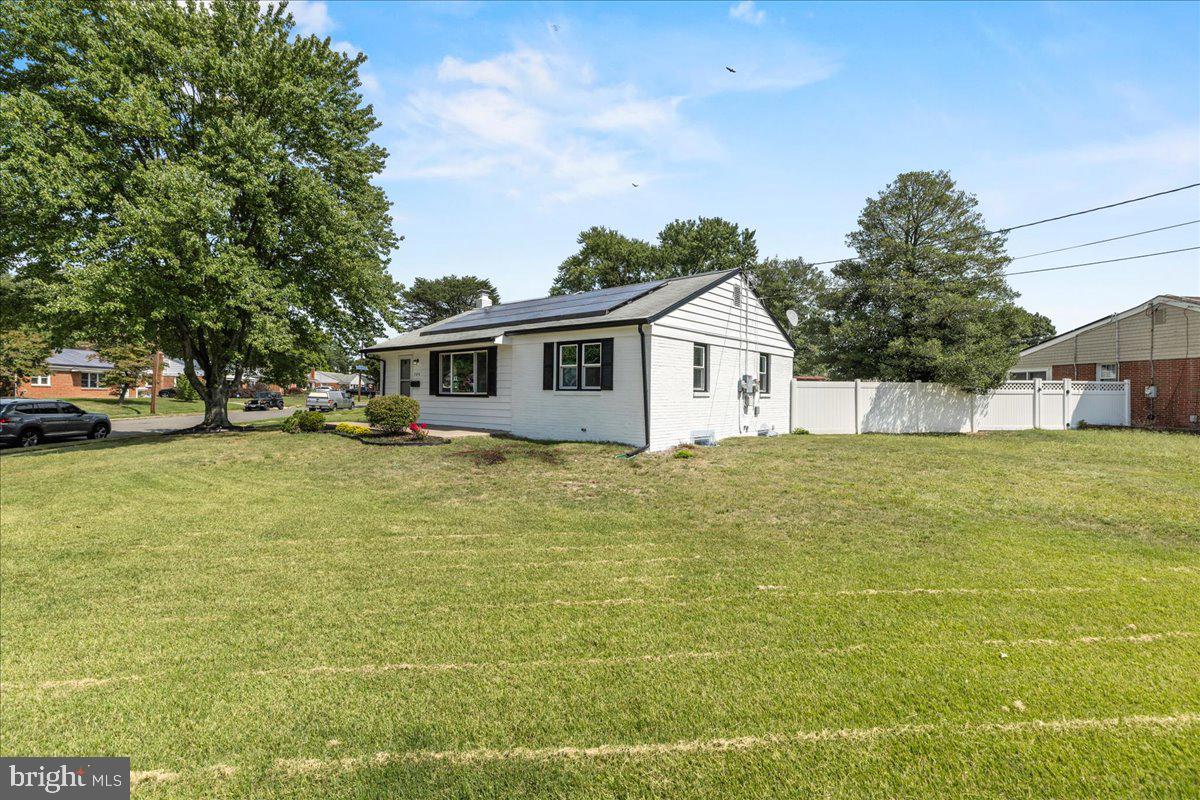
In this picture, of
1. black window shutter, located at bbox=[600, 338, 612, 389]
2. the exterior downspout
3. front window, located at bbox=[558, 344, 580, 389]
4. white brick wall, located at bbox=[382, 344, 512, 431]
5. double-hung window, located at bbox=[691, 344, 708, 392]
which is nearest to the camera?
the exterior downspout

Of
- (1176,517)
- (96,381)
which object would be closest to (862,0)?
(1176,517)

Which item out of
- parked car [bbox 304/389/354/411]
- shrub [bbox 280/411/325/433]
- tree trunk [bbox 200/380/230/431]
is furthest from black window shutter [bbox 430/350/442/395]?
parked car [bbox 304/389/354/411]

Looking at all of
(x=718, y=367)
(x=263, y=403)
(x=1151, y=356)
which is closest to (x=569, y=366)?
(x=718, y=367)

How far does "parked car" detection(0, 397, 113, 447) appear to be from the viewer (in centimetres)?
1602

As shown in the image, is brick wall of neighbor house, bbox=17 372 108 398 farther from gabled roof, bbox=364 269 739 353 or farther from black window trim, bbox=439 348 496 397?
black window trim, bbox=439 348 496 397

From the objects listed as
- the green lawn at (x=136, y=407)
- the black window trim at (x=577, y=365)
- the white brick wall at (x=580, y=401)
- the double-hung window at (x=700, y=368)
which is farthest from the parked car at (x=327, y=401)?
the double-hung window at (x=700, y=368)

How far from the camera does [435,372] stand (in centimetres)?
1803

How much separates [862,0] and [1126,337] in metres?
21.9

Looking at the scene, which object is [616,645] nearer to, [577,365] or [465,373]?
[577,365]

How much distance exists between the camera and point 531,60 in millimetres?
10625

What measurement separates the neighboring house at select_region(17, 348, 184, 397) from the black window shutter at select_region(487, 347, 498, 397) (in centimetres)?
4066

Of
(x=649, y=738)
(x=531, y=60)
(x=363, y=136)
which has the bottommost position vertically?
(x=649, y=738)

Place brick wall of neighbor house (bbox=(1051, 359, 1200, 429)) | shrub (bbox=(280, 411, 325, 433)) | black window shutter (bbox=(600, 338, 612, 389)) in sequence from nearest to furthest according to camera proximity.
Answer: black window shutter (bbox=(600, 338, 612, 389)) → shrub (bbox=(280, 411, 325, 433)) → brick wall of neighbor house (bbox=(1051, 359, 1200, 429))

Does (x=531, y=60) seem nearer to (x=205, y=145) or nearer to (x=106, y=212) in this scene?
(x=205, y=145)
